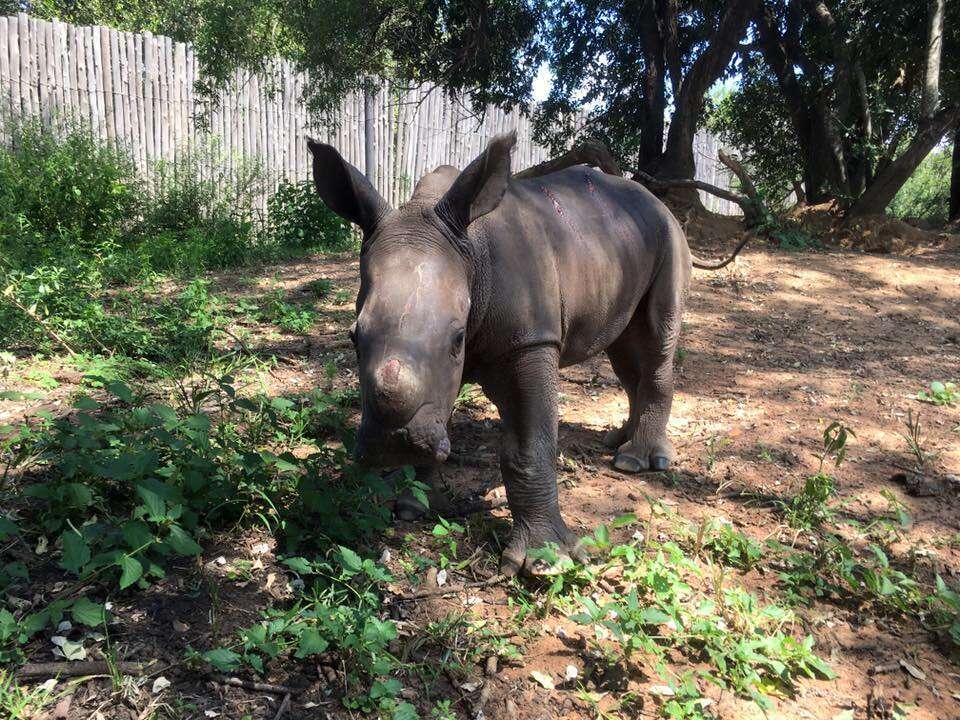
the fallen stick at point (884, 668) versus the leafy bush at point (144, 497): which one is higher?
the leafy bush at point (144, 497)

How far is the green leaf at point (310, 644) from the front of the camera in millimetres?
2381

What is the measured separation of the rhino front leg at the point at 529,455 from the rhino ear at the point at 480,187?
0.67 meters

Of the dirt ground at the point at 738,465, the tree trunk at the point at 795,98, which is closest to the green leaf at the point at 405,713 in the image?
the dirt ground at the point at 738,465

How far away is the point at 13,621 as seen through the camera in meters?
2.37

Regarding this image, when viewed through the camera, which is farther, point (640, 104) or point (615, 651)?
point (640, 104)

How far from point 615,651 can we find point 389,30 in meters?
8.68

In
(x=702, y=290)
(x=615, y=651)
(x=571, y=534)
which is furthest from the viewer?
(x=702, y=290)

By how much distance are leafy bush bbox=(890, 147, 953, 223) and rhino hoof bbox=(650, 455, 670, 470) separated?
1572cm

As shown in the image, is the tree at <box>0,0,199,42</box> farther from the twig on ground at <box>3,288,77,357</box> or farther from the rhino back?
the rhino back

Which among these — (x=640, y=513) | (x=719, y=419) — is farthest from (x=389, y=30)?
(x=640, y=513)

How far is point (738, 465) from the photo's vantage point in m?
4.51

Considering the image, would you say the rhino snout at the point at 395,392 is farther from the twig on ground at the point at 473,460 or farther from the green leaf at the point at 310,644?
the twig on ground at the point at 473,460

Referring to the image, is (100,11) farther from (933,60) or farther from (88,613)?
(88,613)

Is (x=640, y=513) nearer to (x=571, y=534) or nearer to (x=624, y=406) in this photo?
(x=571, y=534)
